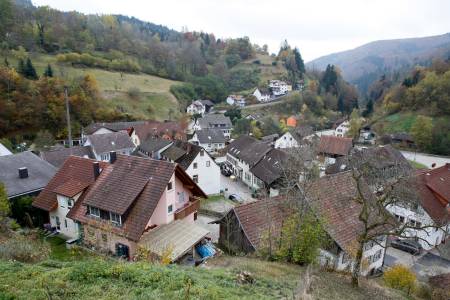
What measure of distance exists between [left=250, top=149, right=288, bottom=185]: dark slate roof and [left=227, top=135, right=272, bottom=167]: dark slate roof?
4.43ft

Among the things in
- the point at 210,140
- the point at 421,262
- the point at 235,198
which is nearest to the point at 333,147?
the point at 210,140

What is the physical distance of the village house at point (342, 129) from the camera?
280ft

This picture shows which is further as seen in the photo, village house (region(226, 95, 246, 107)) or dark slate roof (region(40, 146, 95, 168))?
village house (region(226, 95, 246, 107))

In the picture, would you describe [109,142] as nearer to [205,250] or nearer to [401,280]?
[205,250]

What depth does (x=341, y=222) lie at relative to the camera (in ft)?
69.4

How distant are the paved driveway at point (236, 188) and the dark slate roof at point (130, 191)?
21.0 metres

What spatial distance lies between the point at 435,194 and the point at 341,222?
19.3 m

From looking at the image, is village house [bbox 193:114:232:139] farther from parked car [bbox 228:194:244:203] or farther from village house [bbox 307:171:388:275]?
village house [bbox 307:171:388:275]

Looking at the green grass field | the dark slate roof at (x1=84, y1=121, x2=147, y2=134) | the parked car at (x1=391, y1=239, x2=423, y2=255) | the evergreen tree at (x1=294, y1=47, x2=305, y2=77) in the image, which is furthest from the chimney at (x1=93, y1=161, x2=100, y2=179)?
the evergreen tree at (x1=294, y1=47, x2=305, y2=77)

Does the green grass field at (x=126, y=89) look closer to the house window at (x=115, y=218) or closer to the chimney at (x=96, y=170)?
the chimney at (x=96, y=170)

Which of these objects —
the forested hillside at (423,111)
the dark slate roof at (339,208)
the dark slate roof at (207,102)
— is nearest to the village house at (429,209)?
the dark slate roof at (339,208)

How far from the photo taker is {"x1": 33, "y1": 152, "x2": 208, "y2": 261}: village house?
754 inches

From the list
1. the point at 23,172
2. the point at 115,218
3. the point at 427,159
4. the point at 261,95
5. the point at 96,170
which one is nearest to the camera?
the point at 115,218

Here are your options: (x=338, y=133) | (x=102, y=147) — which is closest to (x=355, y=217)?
(x=102, y=147)
